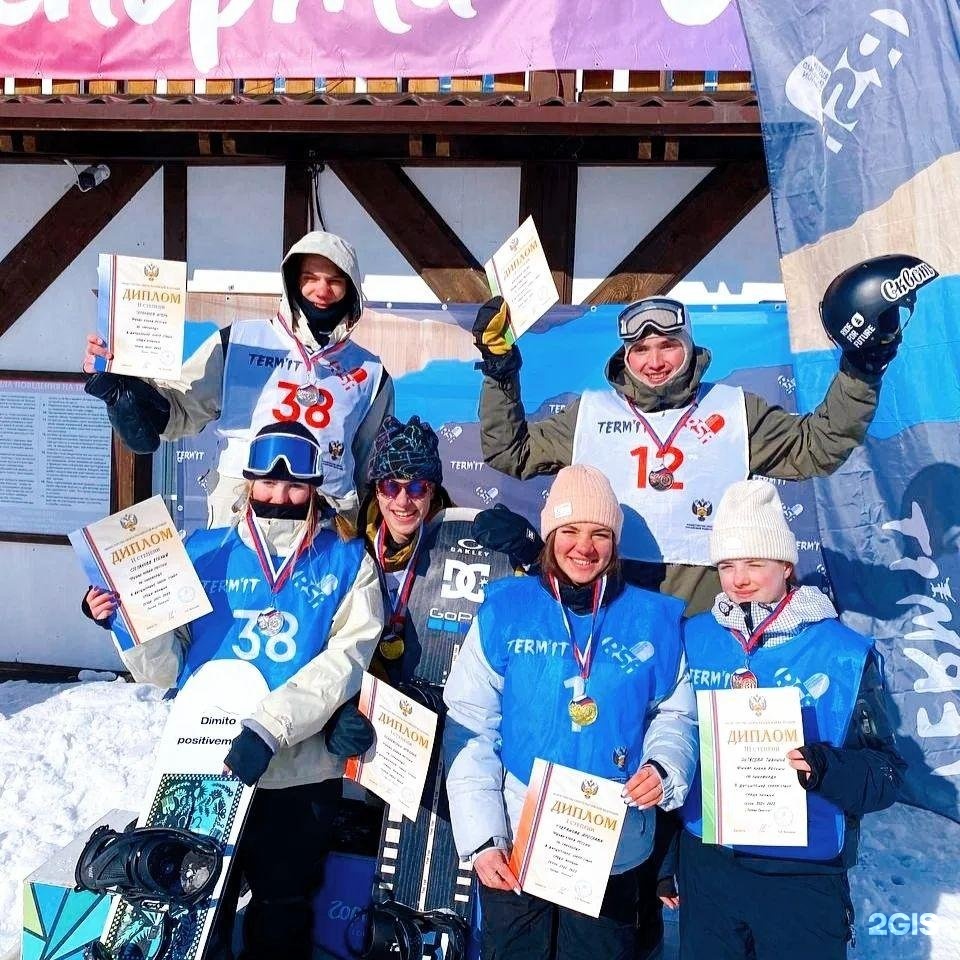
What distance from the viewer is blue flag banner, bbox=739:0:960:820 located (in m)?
3.39

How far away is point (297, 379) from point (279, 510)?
660 mm

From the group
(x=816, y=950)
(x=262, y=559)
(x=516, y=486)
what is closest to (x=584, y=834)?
(x=816, y=950)

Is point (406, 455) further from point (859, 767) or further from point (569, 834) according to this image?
point (859, 767)

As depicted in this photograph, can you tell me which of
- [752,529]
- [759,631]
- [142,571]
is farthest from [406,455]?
[759,631]

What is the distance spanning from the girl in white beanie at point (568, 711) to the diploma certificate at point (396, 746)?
79 mm

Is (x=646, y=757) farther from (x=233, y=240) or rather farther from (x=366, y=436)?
(x=233, y=240)

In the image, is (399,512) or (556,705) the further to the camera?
(399,512)

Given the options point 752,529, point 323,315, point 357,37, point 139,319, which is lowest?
point 752,529

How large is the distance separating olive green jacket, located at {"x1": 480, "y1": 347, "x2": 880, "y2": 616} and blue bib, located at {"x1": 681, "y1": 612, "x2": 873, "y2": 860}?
0.82 meters

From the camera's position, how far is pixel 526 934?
2.47 meters

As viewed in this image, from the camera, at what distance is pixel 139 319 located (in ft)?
9.53

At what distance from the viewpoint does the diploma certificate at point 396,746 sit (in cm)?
262

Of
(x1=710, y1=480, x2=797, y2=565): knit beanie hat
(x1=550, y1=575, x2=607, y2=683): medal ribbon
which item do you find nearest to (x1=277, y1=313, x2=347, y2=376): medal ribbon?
(x1=550, y1=575, x2=607, y2=683): medal ribbon

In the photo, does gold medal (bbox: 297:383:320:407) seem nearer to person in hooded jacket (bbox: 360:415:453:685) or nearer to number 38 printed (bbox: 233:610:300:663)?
person in hooded jacket (bbox: 360:415:453:685)
